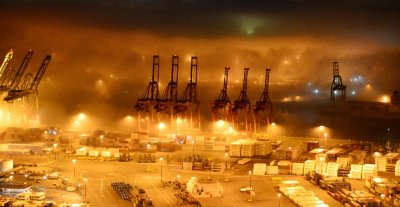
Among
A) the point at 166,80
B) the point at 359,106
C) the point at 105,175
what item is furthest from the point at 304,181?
the point at 166,80

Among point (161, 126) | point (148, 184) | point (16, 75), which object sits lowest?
point (148, 184)

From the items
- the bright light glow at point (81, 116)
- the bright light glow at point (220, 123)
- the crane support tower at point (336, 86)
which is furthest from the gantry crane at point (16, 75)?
the crane support tower at point (336, 86)

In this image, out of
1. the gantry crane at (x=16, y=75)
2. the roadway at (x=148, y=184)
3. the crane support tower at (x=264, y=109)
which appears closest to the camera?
the roadway at (x=148, y=184)

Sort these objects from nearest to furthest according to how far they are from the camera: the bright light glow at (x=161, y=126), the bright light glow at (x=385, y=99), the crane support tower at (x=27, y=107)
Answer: the bright light glow at (x=161, y=126) < the crane support tower at (x=27, y=107) < the bright light glow at (x=385, y=99)

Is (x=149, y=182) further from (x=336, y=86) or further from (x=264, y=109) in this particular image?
(x=336, y=86)

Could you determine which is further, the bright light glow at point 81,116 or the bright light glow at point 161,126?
the bright light glow at point 81,116

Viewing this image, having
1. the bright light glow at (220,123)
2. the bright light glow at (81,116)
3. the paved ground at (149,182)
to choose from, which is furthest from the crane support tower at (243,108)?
the bright light glow at (81,116)

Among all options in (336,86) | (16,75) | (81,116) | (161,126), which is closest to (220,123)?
(161,126)

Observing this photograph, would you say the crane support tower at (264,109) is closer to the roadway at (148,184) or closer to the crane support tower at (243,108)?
the crane support tower at (243,108)

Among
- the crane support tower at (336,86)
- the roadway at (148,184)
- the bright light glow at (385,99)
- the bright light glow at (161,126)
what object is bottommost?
the roadway at (148,184)

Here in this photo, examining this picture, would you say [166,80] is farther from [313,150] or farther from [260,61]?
[313,150]

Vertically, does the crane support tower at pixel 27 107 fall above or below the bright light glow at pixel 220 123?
above
